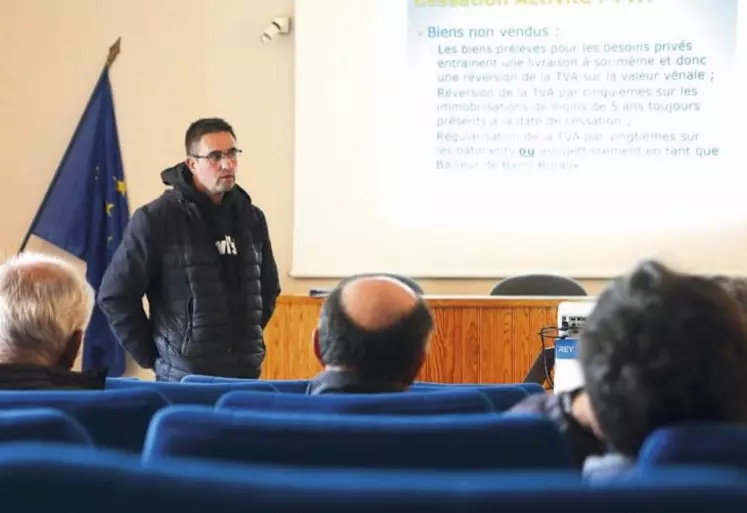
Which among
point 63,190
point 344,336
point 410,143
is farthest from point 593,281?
point 344,336

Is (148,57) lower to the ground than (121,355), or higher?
higher

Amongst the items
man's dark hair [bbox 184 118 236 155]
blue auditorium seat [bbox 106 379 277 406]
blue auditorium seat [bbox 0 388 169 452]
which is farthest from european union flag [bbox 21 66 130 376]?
blue auditorium seat [bbox 0 388 169 452]

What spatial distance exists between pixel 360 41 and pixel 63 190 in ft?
A: 6.59

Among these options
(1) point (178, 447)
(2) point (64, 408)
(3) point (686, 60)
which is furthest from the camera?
(3) point (686, 60)

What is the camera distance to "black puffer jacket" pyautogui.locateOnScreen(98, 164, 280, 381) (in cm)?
331

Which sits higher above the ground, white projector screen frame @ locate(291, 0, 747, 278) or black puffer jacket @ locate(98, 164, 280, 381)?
white projector screen frame @ locate(291, 0, 747, 278)

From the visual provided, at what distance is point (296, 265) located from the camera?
5.61m

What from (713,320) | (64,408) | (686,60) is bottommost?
(64,408)

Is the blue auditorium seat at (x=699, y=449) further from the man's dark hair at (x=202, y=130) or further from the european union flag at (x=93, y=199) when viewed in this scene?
the european union flag at (x=93, y=199)

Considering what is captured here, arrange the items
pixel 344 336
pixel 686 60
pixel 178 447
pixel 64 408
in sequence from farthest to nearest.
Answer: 1. pixel 686 60
2. pixel 344 336
3. pixel 64 408
4. pixel 178 447

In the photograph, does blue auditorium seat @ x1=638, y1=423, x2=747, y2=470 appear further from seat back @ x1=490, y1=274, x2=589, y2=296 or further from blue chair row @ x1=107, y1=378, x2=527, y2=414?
seat back @ x1=490, y1=274, x2=589, y2=296

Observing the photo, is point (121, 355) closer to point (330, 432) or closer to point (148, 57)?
point (148, 57)

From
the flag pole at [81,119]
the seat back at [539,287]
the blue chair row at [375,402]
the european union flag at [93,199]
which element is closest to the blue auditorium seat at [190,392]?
the blue chair row at [375,402]

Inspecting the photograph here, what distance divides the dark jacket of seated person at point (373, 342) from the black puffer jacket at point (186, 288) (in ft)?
4.94
